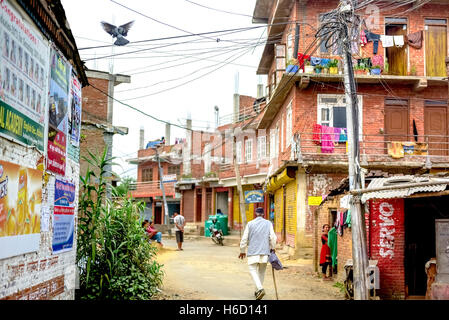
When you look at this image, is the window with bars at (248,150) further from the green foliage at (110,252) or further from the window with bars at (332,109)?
the green foliage at (110,252)

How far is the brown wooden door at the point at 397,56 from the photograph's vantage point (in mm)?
21062

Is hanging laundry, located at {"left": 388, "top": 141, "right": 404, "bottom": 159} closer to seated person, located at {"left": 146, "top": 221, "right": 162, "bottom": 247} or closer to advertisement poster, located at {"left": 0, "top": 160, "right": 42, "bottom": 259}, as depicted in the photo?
seated person, located at {"left": 146, "top": 221, "right": 162, "bottom": 247}

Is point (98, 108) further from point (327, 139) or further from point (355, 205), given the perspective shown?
point (355, 205)

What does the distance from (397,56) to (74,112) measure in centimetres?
1711

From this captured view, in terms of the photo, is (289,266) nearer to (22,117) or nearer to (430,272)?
(430,272)

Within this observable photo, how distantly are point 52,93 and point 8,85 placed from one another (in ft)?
5.96

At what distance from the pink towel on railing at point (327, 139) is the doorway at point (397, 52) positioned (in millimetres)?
4464

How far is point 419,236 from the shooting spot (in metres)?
11.4

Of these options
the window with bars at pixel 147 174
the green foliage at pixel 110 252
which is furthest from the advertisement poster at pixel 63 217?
the window with bars at pixel 147 174

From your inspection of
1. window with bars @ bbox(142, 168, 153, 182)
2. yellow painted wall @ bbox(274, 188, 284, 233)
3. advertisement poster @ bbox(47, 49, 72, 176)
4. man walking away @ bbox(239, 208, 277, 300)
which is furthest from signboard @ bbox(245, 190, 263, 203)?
window with bars @ bbox(142, 168, 153, 182)

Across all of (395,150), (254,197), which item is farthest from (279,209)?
(395,150)

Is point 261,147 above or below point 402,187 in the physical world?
above
